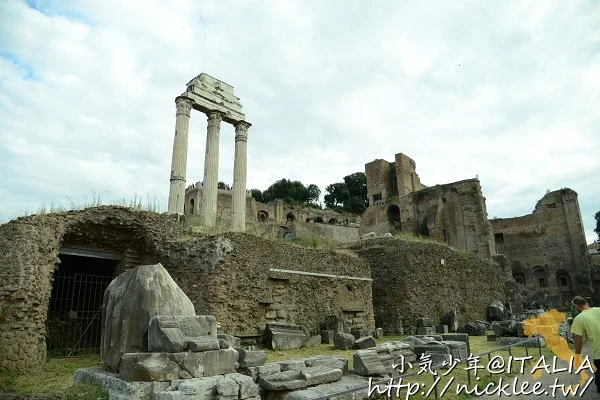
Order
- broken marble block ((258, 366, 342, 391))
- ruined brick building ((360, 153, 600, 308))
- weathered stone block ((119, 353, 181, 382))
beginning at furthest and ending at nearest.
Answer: ruined brick building ((360, 153, 600, 308)) < broken marble block ((258, 366, 342, 391)) < weathered stone block ((119, 353, 181, 382))

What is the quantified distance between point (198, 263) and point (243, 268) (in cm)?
112

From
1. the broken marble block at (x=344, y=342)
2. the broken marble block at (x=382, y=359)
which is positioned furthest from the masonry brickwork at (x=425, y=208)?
the broken marble block at (x=382, y=359)

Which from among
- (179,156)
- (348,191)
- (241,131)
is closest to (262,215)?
(348,191)

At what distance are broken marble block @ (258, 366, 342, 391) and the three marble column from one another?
326 inches

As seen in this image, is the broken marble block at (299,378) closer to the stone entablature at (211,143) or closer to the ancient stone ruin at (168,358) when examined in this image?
the ancient stone ruin at (168,358)

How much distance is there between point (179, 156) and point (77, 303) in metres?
5.71

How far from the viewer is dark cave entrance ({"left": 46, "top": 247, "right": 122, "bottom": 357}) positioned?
10219 mm

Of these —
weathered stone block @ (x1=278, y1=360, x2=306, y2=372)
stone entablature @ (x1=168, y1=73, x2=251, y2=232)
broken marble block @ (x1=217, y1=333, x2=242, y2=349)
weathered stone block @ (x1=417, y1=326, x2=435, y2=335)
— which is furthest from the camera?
stone entablature @ (x1=168, y1=73, x2=251, y2=232)

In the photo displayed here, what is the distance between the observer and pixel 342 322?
1185 centimetres

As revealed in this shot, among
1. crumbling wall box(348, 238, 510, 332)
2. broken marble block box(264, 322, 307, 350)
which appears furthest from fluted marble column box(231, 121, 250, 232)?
broken marble block box(264, 322, 307, 350)

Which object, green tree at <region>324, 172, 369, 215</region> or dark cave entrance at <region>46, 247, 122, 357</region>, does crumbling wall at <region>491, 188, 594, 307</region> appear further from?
dark cave entrance at <region>46, 247, 122, 357</region>

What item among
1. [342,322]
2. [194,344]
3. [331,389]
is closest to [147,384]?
[194,344]

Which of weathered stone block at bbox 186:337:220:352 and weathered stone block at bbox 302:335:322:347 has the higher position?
weathered stone block at bbox 186:337:220:352

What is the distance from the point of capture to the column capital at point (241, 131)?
16656 mm
